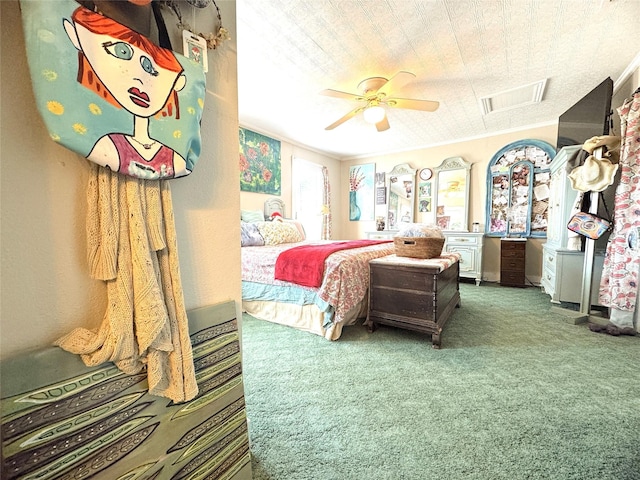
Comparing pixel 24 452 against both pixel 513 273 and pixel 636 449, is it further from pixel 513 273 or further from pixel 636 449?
pixel 513 273

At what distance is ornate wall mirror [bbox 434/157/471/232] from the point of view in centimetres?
456

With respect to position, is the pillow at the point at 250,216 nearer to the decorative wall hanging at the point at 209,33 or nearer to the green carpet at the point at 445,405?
the green carpet at the point at 445,405

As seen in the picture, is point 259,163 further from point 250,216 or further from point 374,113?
point 374,113

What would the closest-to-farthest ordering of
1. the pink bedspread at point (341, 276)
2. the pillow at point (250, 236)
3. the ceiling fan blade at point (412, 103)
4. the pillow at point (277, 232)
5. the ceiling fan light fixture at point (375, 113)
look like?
the pink bedspread at point (341, 276) < the ceiling fan blade at point (412, 103) < the ceiling fan light fixture at point (375, 113) < the pillow at point (250, 236) < the pillow at point (277, 232)

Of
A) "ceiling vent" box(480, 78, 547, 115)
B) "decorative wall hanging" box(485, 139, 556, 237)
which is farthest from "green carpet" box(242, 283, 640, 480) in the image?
"ceiling vent" box(480, 78, 547, 115)

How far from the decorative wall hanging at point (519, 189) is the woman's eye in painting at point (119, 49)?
5.06 m

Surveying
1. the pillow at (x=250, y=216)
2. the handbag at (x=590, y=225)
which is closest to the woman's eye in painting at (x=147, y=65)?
the pillow at (x=250, y=216)

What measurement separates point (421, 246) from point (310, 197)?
3492 millimetres

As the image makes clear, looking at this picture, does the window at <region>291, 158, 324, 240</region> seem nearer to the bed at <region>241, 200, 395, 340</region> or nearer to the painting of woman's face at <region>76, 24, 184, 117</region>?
the bed at <region>241, 200, 395, 340</region>

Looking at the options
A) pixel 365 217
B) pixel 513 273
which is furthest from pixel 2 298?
pixel 365 217

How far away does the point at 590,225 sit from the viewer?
2.43 meters

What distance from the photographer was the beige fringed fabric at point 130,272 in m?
0.60

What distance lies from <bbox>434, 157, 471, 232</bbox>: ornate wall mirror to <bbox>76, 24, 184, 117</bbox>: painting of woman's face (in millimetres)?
4892

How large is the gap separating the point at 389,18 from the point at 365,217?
4.02 meters
